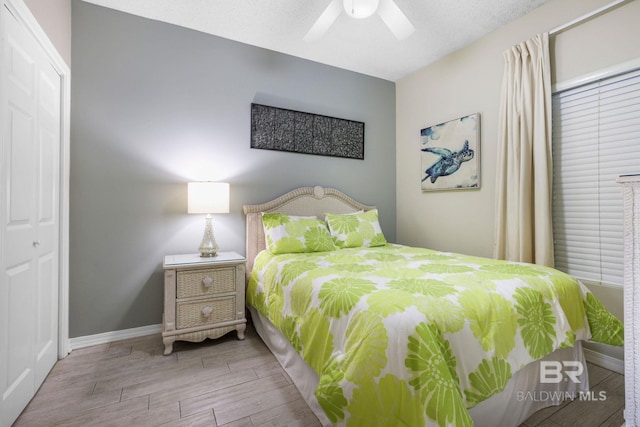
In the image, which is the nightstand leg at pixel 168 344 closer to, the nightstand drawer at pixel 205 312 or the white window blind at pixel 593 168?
the nightstand drawer at pixel 205 312

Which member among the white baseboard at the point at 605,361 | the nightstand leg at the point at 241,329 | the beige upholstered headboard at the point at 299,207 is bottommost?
the white baseboard at the point at 605,361

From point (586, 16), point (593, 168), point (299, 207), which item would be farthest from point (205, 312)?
point (586, 16)

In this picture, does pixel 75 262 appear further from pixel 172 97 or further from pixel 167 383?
pixel 172 97

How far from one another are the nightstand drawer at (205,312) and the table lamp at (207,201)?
412 millimetres

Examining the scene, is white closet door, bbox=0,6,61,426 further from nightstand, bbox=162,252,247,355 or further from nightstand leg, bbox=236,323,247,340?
nightstand leg, bbox=236,323,247,340

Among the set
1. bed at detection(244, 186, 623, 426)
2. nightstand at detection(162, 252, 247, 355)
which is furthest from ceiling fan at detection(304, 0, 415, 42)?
nightstand at detection(162, 252, 247, 355)

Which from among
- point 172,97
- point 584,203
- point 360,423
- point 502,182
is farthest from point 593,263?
point 172,97

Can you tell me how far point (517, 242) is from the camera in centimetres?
243

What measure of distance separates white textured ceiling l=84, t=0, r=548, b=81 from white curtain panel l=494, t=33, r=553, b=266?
445mm

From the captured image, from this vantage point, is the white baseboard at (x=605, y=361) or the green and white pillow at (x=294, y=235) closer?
the white baseboard at (x=605, y=361)

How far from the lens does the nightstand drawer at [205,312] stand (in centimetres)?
222

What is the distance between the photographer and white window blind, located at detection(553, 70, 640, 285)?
201cm

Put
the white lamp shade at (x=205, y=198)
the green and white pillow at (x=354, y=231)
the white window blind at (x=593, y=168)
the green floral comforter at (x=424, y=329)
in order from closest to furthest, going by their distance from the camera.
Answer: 1. the green floral comforter at (x=424, y=329)
2. the white window blind at (x=593, y=168)
3. the white lamp shade at (x=205, y=198)
4. the green and white pillow at (x=354, y=231)

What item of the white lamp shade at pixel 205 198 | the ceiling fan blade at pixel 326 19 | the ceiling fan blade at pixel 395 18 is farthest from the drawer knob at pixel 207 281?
the ceiling fan blade at pixel 395 18
